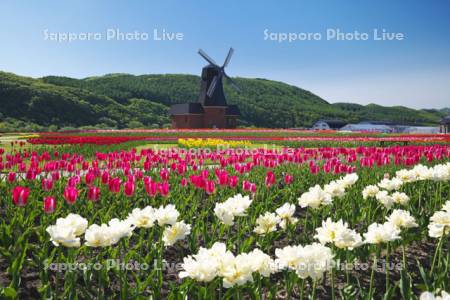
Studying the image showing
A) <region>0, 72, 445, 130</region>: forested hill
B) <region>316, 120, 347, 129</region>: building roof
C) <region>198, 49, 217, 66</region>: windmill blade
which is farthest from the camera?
<region>316, 120, 347, 129</region>: building roof

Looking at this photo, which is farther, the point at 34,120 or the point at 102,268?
the point at 34,120

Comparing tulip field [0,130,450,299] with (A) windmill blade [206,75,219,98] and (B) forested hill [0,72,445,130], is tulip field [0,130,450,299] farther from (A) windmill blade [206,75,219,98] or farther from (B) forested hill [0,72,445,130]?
(B) forested hill [0,72,445,130]

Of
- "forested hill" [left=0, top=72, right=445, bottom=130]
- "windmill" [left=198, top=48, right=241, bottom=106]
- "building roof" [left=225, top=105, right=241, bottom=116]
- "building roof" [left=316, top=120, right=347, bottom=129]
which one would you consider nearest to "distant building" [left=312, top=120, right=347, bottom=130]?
"building roof" [left=316, top=120, right=347, bottom=129]

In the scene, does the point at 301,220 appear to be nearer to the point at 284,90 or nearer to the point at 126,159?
the point at 126,159

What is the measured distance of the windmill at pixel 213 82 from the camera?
53500 mm

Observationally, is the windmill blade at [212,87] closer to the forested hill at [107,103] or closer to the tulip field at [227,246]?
the forested hill at [107,103]

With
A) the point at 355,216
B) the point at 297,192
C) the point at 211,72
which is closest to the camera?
the point at 355,216

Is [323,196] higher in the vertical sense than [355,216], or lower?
higher

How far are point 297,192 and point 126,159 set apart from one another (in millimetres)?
3725

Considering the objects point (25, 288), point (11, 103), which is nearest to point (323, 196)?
point (25, 288)

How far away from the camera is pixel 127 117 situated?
83000 mm

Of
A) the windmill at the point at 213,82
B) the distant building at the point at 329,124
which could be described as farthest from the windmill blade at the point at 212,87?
the distant building at the point at 329,124

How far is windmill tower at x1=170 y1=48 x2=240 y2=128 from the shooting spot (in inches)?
2115

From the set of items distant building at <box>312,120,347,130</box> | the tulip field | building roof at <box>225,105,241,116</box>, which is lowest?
the tulip field
